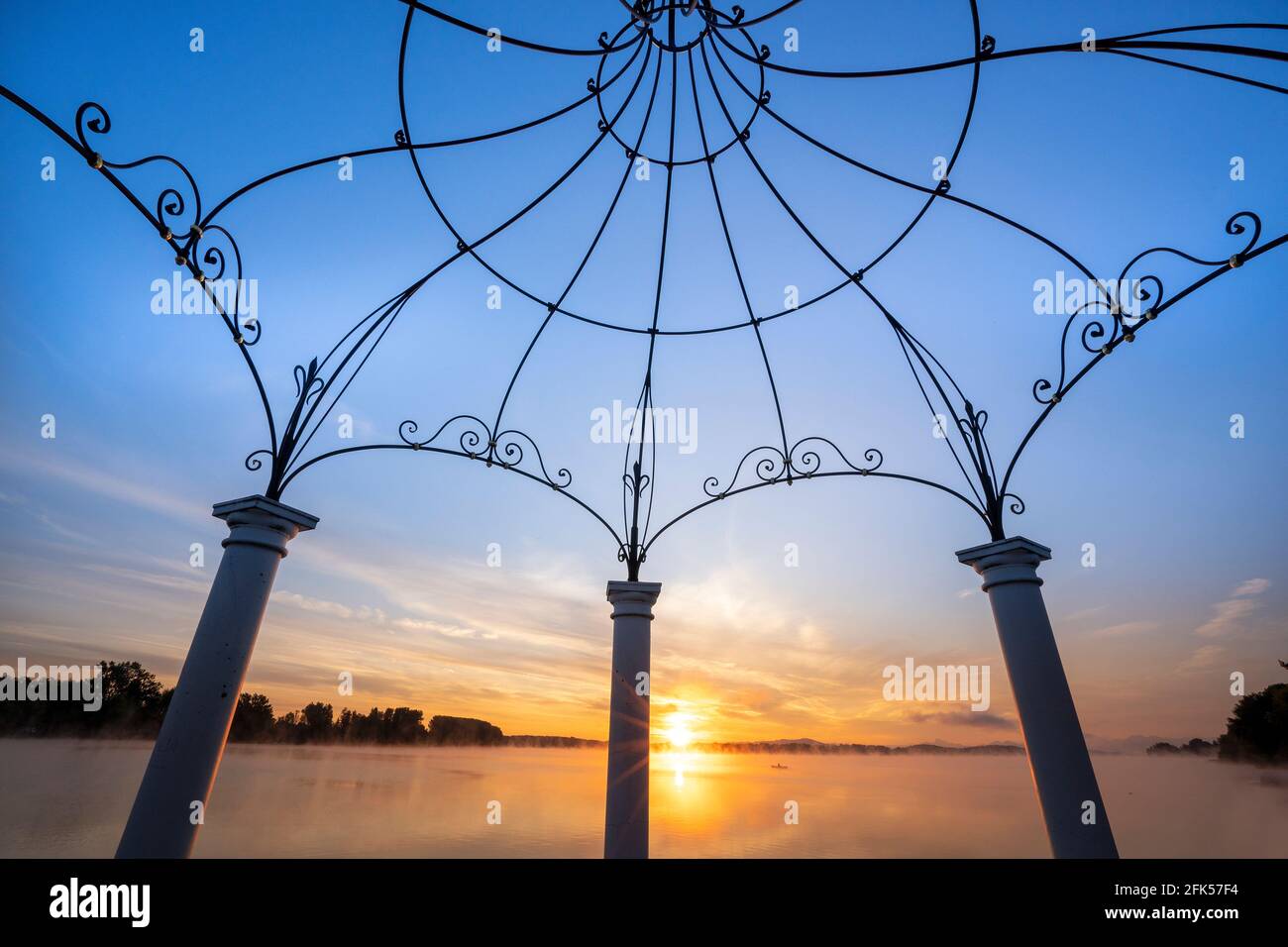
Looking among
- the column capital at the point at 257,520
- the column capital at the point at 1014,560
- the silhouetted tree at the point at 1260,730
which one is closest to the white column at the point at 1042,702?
the column capital at the point at 1014,560

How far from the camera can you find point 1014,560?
271 inches

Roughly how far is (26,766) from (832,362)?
30.7 m

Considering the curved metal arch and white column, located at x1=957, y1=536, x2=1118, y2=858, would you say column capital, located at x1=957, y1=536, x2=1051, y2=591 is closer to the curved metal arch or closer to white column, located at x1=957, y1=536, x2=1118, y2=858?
white column, located at x1=957, y1=536, x2=1118, y2=858

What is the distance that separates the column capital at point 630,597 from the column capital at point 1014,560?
13.8 feet

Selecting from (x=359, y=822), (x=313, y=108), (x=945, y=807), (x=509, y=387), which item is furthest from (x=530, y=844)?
(x=313, y=108)

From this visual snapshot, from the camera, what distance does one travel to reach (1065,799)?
589 centimetres

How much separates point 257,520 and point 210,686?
5.50ft

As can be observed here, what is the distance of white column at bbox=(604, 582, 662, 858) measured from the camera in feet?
24.3

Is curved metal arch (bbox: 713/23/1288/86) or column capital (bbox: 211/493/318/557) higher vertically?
curved metal arch (bbox: 713/23/1288/86)

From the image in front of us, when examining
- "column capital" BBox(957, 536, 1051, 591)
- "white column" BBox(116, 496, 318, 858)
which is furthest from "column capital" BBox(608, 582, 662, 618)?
"column capital" BBox(957, 536, 1051, 591)

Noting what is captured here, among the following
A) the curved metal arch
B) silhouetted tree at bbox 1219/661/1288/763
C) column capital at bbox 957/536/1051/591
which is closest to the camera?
the curved metal arch

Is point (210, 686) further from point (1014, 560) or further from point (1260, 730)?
point (1260, 730)
